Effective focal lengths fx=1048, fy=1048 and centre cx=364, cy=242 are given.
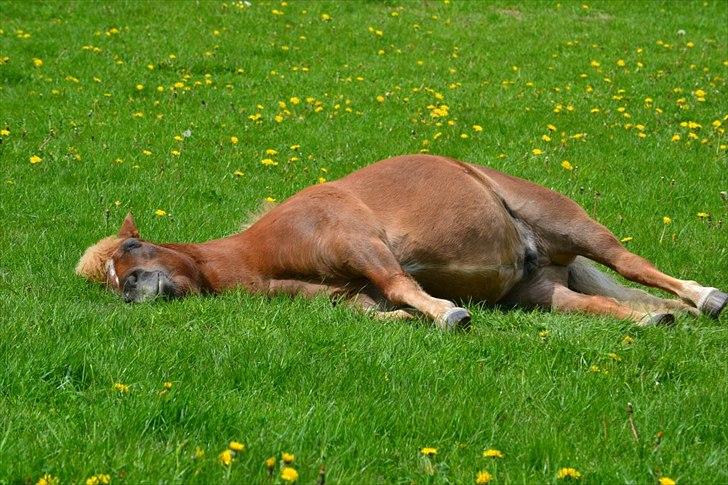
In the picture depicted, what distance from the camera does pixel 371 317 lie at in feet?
21.0

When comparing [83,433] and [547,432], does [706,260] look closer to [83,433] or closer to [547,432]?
[547,432]

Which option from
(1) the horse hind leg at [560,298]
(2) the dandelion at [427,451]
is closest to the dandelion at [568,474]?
(2) the dandelion at [427,451]

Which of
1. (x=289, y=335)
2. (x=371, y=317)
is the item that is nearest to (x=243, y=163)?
(x=371, y=317)

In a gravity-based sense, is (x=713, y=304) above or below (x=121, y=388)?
below

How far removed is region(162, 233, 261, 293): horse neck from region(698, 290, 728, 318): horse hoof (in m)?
2.87

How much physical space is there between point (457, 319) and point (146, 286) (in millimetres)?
2049

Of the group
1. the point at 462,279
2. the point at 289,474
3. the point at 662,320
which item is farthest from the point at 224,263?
the point at 289,474

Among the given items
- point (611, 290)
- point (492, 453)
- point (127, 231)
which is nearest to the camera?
point (492, 453)

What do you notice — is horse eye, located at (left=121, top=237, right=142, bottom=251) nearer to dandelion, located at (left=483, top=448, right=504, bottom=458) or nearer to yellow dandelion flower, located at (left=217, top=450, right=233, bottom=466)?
yellow dandelion flower, located at (left=217, top=450, right=233, bottom=466)

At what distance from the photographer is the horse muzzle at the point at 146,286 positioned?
22.0 feet

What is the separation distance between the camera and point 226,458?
3.76 metres

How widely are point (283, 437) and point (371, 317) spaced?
2.28m

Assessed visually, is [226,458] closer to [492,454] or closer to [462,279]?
[492,454]

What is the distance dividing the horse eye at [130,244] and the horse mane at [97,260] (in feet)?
0.28
